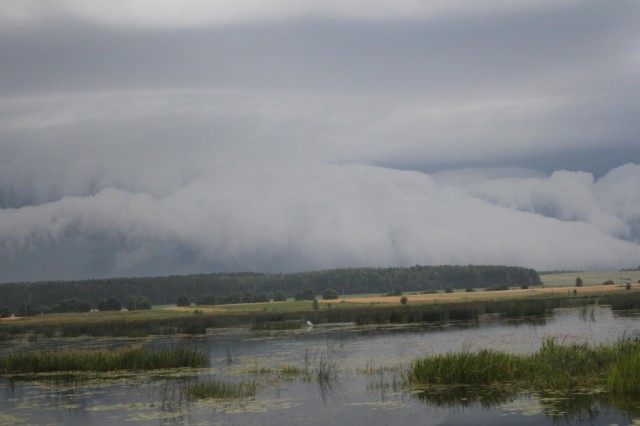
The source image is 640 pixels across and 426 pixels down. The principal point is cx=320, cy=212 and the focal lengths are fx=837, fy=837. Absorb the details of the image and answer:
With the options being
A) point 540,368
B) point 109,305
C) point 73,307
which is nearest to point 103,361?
point 540,368

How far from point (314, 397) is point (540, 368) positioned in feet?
24.7

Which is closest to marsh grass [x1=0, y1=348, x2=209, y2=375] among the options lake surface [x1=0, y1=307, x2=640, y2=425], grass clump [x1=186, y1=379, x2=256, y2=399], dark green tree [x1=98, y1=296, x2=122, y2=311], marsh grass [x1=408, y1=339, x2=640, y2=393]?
lake surface [x1=0, y1=307, x2=640, y2=425]

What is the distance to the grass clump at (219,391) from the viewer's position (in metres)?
28.5

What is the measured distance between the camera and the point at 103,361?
38.6 metres

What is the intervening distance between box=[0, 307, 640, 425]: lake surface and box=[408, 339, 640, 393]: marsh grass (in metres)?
0.93

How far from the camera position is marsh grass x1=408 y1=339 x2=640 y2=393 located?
83.8 feet

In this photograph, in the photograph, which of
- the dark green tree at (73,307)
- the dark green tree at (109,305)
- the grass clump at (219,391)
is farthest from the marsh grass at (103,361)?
the dark green tree at (73,307)

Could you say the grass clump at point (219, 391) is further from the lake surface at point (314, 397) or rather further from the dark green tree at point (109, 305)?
the dark green tree at point (109, 305)

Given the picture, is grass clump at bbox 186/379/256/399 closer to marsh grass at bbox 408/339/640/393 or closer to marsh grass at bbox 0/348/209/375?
marsh grass at bbox 408/339/640/393

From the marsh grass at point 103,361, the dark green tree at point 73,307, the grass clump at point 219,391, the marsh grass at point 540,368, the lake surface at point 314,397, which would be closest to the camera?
the lake surface at point 314,397

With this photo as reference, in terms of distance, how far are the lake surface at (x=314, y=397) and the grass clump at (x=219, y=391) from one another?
14.4 inches

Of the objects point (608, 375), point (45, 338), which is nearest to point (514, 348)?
point (608, 375)

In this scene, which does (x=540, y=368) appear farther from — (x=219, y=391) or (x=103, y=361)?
(x=103, y=361)

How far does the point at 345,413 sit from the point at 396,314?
47738 mm
